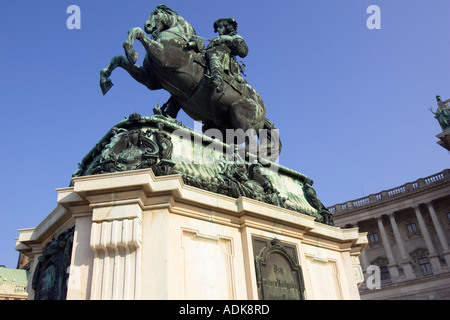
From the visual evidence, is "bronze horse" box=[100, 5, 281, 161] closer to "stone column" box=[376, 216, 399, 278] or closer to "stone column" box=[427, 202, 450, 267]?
"stone column" box=[427, 202, 450, 267]

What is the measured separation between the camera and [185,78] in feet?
26.2

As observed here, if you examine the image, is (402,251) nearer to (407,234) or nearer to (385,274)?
(407,234)

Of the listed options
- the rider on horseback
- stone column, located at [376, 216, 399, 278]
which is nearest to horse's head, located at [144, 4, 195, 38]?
the rider on horseback

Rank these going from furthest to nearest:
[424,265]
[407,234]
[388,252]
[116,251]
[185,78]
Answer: [407,234]
[388,252]
[424,265]
[185,78]
[116,251]

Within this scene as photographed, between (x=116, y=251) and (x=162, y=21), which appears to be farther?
(x=162, y=21)

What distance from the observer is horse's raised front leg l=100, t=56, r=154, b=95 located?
7725mm

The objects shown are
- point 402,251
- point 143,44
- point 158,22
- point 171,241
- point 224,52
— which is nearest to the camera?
point 171,241

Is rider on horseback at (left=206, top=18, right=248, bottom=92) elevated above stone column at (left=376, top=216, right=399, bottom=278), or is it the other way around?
stone column at (left=376, top=216, right=399, bottom=278)

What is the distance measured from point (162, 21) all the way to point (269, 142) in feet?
10.9

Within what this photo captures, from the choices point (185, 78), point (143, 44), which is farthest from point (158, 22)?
point (185, 78)

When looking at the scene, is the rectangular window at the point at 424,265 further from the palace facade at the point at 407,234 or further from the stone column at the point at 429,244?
the stone column at the point at 429,244

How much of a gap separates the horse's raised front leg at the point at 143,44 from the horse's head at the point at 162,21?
74 centimetres

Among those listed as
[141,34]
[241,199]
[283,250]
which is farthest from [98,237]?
[141,34]

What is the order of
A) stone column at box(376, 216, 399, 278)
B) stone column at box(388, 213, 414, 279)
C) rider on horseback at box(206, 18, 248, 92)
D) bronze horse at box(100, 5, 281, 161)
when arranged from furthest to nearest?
stone column at box(376, 216, 399, 278) < stone column at box(388, 213, 414, 279) < rider on horseback at box(206, 18, 248, 92) < bronze horse at box(100, 5, 281, 161)
